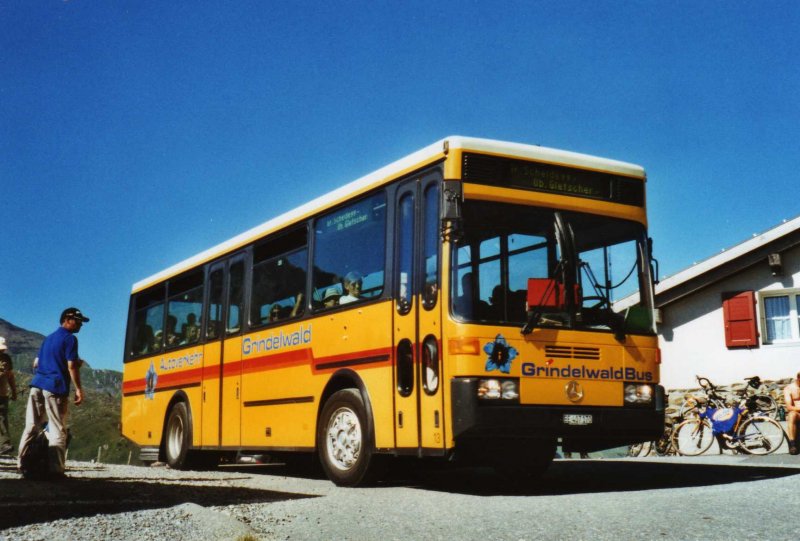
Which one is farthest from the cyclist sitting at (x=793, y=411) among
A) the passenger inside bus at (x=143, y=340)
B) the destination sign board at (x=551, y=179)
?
the passenger inside bus at (x=143, y=340)

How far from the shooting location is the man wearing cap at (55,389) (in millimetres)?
10500

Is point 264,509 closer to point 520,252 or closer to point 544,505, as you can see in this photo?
point 544,505

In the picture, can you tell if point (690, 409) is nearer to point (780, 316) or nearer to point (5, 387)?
point (780, 316)

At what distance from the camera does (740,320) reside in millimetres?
20094

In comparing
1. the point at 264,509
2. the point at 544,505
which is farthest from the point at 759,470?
the point at 264,509

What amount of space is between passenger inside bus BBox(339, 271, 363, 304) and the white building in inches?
421

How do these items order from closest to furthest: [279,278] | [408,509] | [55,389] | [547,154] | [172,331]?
[408,509], [547,154], [55,389], [279,278], [172,331]

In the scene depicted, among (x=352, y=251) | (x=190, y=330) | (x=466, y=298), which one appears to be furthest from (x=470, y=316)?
(x=190, y=330)

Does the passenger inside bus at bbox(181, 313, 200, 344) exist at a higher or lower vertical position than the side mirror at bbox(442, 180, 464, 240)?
lower

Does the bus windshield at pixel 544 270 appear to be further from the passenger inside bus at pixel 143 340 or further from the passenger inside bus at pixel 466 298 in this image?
the passenger inside bus at pixel 143 340

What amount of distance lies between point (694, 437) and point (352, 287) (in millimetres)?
10076

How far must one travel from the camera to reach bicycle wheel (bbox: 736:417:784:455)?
1684cm

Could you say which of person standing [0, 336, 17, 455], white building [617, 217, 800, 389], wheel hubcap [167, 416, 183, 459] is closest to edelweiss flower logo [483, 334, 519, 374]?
wheel hubcap [167, 416, 183, 459]

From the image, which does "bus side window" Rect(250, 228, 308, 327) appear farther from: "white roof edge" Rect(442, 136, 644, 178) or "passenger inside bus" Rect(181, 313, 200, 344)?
"white roof edge" Rect(442, 136, 644, 178)
